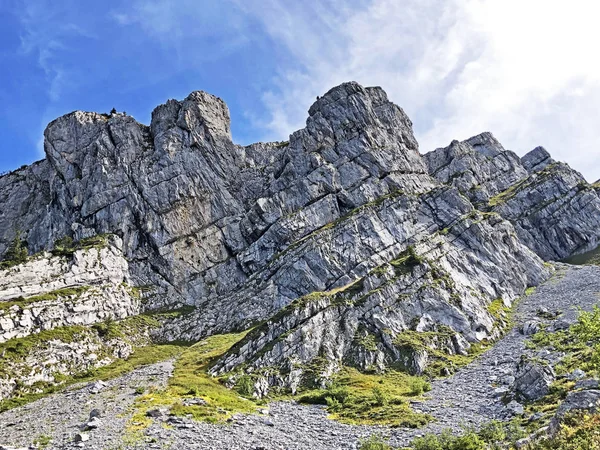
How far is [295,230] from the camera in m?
118

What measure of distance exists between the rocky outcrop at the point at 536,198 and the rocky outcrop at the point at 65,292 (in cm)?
12257

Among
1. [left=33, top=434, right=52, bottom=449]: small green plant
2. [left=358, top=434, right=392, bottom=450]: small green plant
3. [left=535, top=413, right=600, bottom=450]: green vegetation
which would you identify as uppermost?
[left=535, top=413, right=600, bottom=450]: green vegetation

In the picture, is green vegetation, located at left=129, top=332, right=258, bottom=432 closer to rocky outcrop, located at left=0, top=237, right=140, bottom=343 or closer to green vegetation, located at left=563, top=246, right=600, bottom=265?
rocky outcrop, located at left=0, top=237, right=140, bottom=343

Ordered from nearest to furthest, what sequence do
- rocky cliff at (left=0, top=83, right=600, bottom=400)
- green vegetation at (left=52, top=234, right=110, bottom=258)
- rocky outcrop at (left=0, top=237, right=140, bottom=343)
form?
rocky cliff at (left=0, top=83, right=600, bottom=400), rocky outcrop at (left=0, top=237, right=140, bottom=343), green vegetation at (left=52, top=234, right=110, bottom=258)

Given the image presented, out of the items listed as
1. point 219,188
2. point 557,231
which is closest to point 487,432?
point 219,188

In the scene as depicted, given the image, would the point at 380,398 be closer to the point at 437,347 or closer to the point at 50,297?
the point at 437,347

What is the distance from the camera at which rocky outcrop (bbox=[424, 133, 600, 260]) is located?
138 m

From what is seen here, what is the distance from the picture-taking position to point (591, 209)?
143 m

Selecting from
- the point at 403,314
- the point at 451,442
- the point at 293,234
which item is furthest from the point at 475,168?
the point at 451,442

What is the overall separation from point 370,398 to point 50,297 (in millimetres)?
70874

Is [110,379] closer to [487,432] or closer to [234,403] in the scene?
[234,403]

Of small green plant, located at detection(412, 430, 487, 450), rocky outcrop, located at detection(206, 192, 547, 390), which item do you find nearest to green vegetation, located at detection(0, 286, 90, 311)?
rocky outcrop, located at detection(206, 192, 547, 390)

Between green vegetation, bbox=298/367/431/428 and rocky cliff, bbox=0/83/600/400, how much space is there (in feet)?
14.1

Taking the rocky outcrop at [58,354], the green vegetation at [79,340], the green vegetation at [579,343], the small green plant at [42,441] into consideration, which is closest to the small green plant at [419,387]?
the green vegetation at [579,343]
